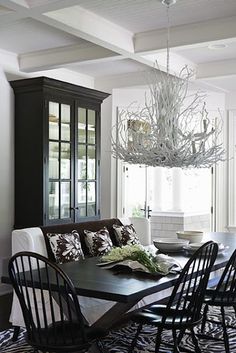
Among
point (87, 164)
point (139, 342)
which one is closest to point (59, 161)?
point (87, 164)

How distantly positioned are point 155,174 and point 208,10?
3.53 m

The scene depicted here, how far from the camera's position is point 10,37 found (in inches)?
185

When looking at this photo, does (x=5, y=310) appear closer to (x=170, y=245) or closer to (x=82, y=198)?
(x=82, y=198)

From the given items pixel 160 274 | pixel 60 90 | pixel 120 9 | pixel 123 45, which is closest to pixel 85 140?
pixel 60 90

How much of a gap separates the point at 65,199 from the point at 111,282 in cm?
265

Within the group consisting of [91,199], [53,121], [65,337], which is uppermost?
[53,121]

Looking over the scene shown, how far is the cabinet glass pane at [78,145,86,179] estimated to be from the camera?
18.6 ft

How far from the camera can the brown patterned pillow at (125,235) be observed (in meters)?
4.84

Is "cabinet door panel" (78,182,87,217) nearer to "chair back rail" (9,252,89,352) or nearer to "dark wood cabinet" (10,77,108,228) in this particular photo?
"dark wood cabinet" (10,77,108,228)

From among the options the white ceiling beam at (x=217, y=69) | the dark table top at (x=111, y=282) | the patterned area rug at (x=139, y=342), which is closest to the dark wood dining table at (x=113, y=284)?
the dark table top at (x=111, y=282)

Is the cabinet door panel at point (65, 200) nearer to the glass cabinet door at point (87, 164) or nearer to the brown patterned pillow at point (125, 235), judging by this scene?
the glass cabinet door at point (87, 164)

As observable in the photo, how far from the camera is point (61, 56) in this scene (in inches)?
203

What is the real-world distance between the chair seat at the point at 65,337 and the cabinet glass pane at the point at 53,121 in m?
2.80

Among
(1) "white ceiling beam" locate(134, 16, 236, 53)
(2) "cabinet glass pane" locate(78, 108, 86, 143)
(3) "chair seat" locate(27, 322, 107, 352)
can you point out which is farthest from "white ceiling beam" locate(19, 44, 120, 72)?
(3) "chair seat" locate(27, 322, 107, 352)
